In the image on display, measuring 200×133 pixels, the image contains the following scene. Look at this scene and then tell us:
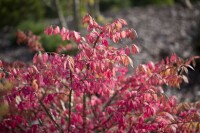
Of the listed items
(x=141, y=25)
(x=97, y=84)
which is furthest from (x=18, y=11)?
(x=97, y=84)

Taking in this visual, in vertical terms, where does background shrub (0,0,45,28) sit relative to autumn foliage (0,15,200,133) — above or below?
above

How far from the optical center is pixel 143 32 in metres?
9.34

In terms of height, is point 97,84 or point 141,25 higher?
point 141,25

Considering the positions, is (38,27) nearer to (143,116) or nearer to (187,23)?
(187,23)

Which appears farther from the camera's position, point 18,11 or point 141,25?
point 18,11

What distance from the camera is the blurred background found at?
309 inches

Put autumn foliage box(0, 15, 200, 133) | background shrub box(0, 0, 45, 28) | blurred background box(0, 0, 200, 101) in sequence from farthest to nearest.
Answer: background shrub box(0, 0, 45, 28), blurred background box(0, 0, 200, 101), autumn foliage box(0, 15, 200, 133)

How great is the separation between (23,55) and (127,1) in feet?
21.7

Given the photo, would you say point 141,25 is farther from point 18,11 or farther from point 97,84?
point 97,84

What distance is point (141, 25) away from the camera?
10.0 meters

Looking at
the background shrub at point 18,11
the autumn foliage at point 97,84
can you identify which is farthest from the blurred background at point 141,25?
the autumn foliage at point 97,84

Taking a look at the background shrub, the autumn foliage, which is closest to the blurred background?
the background shrub

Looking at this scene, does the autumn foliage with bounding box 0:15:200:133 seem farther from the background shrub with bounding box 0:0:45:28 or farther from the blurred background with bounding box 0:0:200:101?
the background shrub with bounding box 0:0:45:28

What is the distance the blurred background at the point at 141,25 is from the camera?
309 inches
